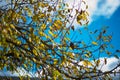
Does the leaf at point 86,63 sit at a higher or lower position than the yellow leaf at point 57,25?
lower

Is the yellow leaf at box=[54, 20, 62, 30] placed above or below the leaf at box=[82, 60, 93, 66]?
above

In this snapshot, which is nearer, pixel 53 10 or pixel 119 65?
pixel 119 65

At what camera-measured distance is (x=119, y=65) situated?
26.1ft

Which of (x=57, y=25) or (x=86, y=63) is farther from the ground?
(x=57, y=25)

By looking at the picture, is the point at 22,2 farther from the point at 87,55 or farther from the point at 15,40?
the point at 15,40

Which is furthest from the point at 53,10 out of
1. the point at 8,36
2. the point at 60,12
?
the point at 8,36

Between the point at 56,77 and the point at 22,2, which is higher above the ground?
the point at 22,2

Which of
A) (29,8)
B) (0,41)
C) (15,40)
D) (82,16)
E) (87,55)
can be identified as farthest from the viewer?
(29,8)

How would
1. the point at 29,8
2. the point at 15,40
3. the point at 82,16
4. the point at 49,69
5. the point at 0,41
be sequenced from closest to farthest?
the point at 0,41 → the point at 15,40 → the point at 49,69 → the point at 82,16 → the point at 29,8

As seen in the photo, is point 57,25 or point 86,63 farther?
point 86,63

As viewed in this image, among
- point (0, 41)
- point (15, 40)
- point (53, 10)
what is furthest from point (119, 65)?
point (53, 10)

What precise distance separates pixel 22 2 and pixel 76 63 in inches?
139

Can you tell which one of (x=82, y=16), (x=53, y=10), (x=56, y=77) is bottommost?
(x=56, y=77)

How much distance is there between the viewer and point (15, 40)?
7391mm
